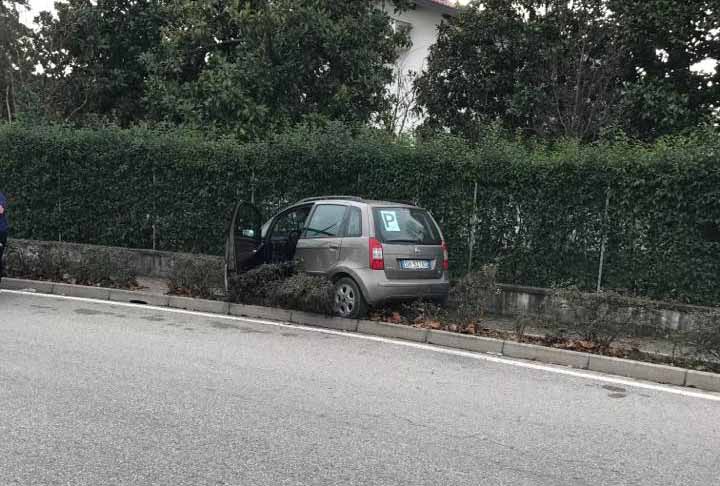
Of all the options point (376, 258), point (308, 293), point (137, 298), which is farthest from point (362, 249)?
point (137, 298)

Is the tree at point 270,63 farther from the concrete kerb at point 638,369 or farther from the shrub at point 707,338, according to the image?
the shrub at point 707,338

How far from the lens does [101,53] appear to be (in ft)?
63.6

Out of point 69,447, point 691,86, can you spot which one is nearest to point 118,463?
point 69,447

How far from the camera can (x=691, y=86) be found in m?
15.4

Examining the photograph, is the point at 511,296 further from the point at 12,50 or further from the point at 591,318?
the point at 12,50

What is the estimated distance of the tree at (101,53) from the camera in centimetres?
1847

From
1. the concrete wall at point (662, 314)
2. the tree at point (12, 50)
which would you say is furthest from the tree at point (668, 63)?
the tree at point (12, 50)

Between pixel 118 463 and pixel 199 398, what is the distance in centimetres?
140

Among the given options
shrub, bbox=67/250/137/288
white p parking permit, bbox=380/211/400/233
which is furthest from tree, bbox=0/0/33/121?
white p parking permit, bbox=380/211/400/233

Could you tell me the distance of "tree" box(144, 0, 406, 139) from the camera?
51.9 feet

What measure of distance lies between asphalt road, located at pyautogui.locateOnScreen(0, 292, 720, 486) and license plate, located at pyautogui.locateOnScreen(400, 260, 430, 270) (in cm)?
150

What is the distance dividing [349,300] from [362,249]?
0.73m

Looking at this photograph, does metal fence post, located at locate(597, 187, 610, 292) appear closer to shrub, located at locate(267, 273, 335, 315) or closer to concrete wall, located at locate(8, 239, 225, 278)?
shrub, located at locate(267, 273, 335, 315)

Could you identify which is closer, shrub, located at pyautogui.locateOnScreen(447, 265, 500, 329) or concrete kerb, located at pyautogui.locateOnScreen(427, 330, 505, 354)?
concrete kerb, located at pyautogui.locateOnScreen(427, 330, 505, 354)
